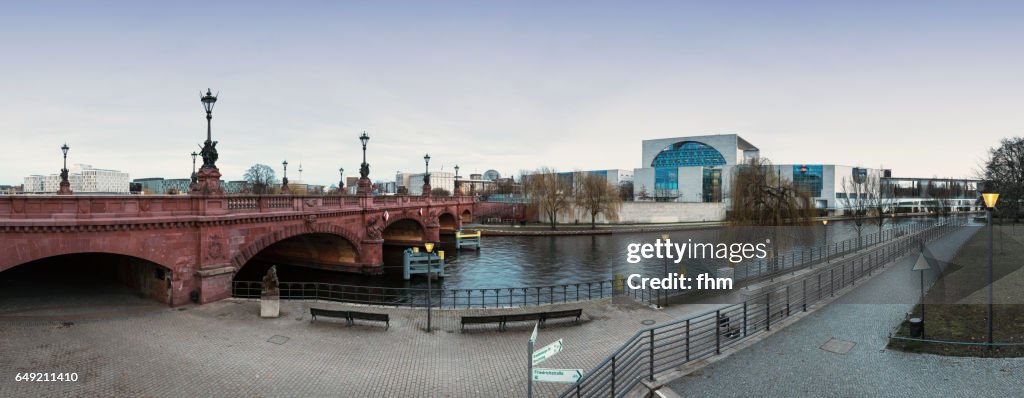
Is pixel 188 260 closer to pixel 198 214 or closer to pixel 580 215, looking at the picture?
pixel 198 214

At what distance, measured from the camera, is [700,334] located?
13688 mm

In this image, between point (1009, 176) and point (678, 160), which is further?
point (678, 160)

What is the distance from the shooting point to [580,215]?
75.2m

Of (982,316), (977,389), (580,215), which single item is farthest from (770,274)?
(580,215)

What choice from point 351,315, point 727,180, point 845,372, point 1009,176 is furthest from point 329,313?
point 727,180

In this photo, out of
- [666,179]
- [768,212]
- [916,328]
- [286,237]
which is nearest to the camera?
[916,328]

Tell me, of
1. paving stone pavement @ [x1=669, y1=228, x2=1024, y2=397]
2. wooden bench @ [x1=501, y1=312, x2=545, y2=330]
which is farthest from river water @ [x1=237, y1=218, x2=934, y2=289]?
wooden bench @ [x1=501, y1=312, x2=545, y2=330]

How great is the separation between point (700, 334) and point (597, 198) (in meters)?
57.3

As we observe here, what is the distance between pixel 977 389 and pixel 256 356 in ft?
54.7

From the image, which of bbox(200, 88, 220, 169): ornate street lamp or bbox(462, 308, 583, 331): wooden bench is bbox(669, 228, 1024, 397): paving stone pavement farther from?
bbox(200, 88, 220, 169): ornate street lamp

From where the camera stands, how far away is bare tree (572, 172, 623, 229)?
70438 millimetres

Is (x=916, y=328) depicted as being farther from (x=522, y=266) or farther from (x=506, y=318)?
(x=522, y=266)

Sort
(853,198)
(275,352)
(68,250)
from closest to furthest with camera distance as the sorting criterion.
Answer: (275,352) → (68,250) → (853,198)

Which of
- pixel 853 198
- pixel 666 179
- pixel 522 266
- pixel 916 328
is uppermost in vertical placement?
pixel 666 179
